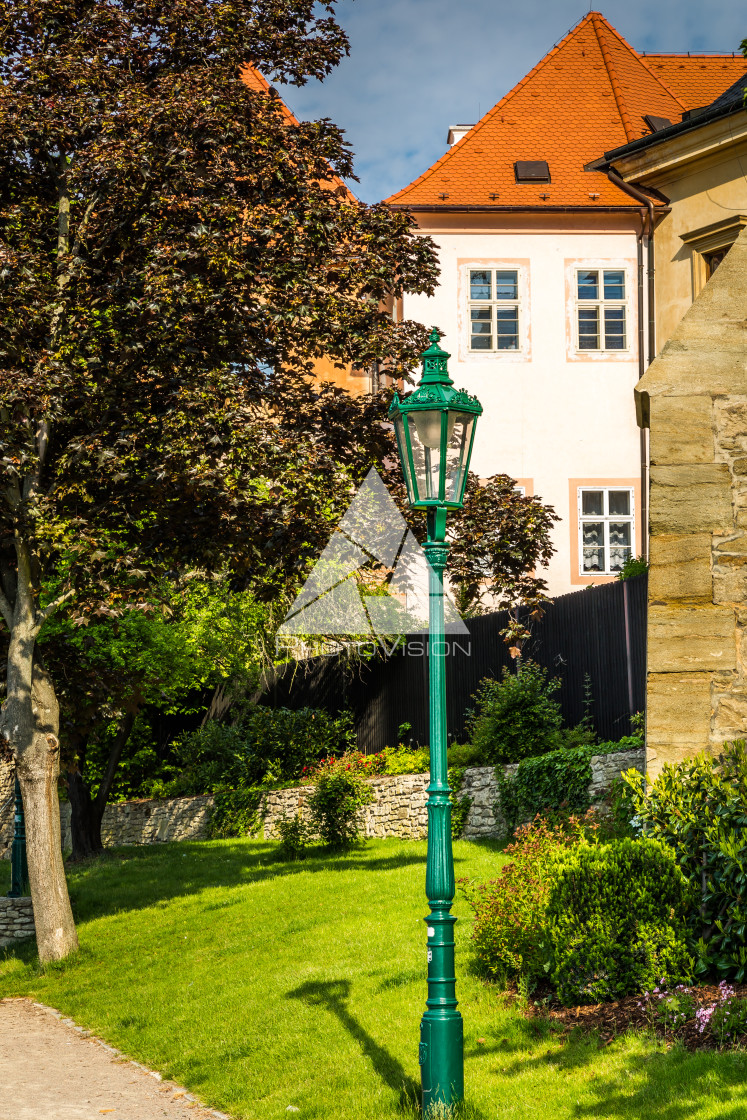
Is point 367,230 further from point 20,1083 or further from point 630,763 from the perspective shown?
point 20,1083

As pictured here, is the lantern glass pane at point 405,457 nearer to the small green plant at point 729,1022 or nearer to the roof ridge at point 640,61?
the small green plant at point 729,1022

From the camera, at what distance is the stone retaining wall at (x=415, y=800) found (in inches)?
464

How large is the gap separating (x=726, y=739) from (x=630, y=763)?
4.29 m

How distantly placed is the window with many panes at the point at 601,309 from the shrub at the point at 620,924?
1751 centimetres

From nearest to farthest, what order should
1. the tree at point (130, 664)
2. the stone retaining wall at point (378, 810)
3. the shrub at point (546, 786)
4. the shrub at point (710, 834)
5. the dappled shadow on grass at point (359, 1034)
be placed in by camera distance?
the dappled shadow on grass at point (359, 1034) < the shrub at point (710, 834) < the stone retaining wall at point (378, 810) < the shrub at point (546, 786) < the tree at point (130, 664)

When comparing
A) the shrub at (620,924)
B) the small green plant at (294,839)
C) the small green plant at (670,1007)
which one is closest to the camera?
the small green plant at (670,1007)

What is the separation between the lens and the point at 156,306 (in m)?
10.1

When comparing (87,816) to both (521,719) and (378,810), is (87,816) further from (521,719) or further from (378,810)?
(521,719)

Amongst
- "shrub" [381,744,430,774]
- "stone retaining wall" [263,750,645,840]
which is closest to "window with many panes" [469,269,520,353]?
"shrub" [381,744,430,774]

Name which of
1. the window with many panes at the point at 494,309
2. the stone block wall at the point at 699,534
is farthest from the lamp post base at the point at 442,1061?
the window with many panes at the point at 494,309

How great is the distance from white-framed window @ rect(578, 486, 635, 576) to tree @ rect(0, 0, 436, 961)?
1078 centimetres

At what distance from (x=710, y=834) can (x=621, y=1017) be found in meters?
1.24

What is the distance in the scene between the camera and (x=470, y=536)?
12.5 m

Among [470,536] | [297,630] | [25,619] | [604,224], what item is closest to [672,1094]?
[470,536]
